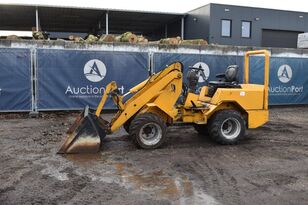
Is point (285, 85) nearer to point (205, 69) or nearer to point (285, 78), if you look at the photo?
point (285, 78)

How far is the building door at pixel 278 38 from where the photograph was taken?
32.6 m

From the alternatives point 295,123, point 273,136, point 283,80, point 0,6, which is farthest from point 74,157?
point 0,6

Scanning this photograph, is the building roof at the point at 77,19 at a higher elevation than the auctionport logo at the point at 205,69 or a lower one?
higher

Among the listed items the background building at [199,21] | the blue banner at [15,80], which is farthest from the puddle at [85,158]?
the background building at [199,21]

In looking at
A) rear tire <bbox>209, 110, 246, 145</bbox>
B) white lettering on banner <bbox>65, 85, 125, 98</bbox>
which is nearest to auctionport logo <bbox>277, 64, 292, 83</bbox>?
white lettering on banner <bbox>65, 85, 125, 98</bbox>

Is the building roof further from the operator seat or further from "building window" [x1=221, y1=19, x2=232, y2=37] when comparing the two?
the operator seat

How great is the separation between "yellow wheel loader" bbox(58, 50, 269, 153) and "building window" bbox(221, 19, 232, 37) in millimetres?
22656


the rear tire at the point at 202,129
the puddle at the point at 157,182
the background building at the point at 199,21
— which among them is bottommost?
the puddle at the point at 157,182

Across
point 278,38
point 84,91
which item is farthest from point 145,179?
point 278,38

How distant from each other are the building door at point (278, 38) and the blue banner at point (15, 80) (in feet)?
81.6

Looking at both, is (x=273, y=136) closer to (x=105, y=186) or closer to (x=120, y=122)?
(x=120, y=122)

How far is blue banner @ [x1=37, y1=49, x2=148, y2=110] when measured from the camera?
39.7 ft

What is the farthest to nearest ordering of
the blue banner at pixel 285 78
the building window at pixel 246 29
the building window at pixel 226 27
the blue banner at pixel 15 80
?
the building window at pixel 246 29, the building window at pixel 226 27, the blue banner at pixel 285 78, the blue banner at pixel 15 80

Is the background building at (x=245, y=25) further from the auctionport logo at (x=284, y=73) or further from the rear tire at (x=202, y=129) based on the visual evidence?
the rear tire at (x=202, y=129)
